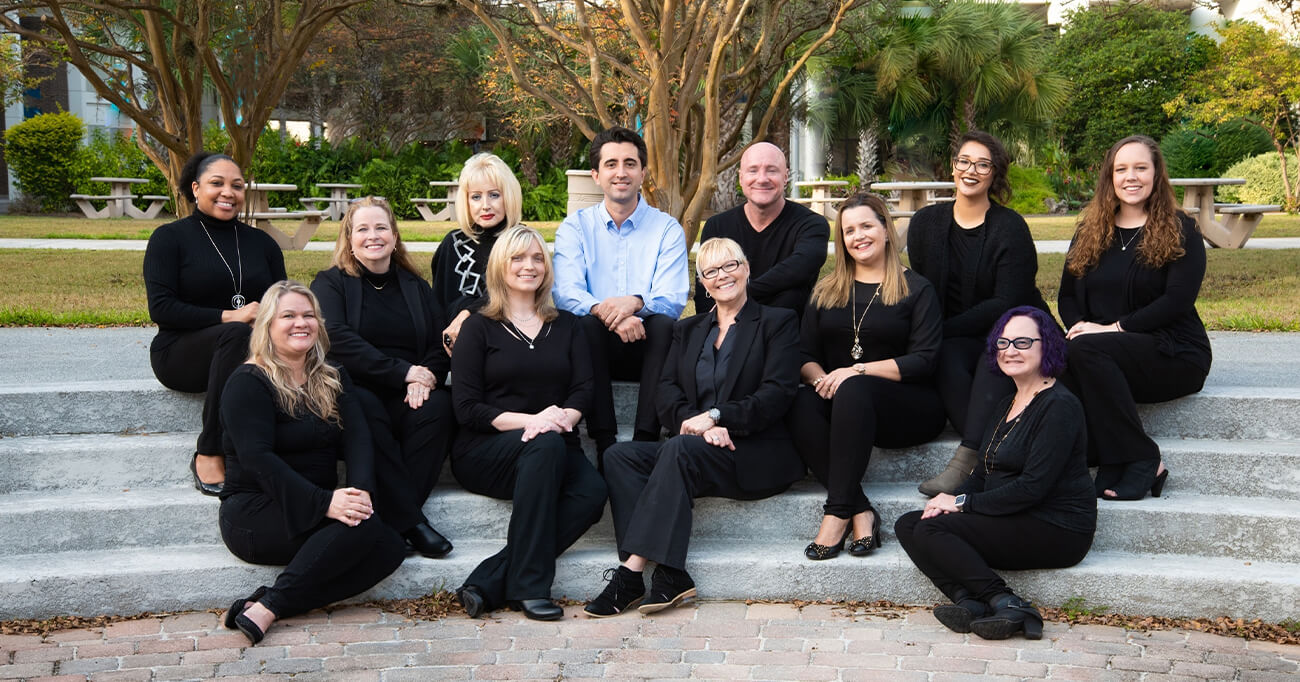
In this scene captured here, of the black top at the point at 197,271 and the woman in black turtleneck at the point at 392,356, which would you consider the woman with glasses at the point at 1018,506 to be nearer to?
the woman in black turtleneck at the point at 392,356

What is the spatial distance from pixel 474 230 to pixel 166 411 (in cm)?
164

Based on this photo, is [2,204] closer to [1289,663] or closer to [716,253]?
[716,253]

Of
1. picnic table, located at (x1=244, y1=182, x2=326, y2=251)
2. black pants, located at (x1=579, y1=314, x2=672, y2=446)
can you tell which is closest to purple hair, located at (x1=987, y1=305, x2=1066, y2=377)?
black pants, located at (x1=579, y1=314, x2=672, y2=446)

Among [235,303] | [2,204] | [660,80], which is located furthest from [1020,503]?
[2,204]

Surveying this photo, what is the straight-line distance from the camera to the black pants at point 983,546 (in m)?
4.18

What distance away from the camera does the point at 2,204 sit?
26.8 m

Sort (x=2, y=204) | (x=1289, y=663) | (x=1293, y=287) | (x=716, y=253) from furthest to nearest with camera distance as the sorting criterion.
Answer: (x=2, y=204) → (x=1293, y=287) → (x=716, y=253) → (x=1289, y=663)

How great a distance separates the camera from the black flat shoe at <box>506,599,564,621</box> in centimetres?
422

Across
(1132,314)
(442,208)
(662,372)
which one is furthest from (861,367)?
(442,208)

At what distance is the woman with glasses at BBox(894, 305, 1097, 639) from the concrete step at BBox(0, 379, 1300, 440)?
1.13 m

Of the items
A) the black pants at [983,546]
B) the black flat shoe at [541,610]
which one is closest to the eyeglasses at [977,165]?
the black pants at [983,546]

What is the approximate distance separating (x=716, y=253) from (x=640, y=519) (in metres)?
1.15

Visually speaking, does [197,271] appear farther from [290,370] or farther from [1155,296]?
[1155,296]

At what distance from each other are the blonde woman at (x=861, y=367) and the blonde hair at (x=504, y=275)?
1.14 meters
